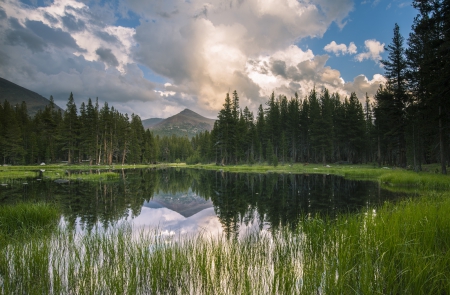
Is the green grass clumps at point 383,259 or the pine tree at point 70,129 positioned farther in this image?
the pine tree at point 70,129

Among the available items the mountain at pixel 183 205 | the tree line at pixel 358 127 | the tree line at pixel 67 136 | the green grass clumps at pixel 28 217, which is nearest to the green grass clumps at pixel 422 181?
the tree line at pixel 358 127

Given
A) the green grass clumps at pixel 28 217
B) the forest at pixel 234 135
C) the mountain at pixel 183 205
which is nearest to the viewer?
the green grass clumps at pixel 28 217

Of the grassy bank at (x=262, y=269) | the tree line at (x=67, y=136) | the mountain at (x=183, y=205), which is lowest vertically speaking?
the mountain at (x=183, y=205)

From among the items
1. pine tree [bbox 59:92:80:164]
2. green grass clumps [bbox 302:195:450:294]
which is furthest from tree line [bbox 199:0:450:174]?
pine tree [bbox 59:92:80:164]

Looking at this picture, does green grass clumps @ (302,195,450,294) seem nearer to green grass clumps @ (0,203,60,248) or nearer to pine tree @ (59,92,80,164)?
green grass clumps @ (0,203,60,248)

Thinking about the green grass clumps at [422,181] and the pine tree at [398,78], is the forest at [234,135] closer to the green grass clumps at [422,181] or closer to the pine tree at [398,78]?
the pine tree at [398,78]

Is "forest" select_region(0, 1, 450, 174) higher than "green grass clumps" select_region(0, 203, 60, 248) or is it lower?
higher

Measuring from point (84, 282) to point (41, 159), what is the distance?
84.9 meters

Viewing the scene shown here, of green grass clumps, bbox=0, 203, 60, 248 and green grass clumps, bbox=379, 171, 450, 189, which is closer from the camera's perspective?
green grass clumps, bbox=0, 203, 60, 248

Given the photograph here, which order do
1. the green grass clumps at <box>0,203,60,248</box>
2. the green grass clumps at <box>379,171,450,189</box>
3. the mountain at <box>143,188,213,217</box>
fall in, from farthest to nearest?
the green grass clumps at <box>379,171,450,189</box> < the mountain at <box>143,188,213,217</box> < the green grass clumps at <box>0,203,60,248</box>

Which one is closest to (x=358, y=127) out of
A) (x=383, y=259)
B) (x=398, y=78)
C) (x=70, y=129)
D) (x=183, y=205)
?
(x=398, y=78)

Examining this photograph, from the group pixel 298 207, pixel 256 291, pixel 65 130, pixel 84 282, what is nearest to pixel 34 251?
pixel 84 282

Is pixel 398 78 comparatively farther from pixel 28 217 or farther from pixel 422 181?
pixel 28 217

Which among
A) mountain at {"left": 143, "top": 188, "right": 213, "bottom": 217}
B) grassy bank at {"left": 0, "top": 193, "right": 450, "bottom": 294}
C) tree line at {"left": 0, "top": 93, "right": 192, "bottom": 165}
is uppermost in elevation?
tree line at {"left": 0, "top": 93, "right": 192, "bottom": 165}
